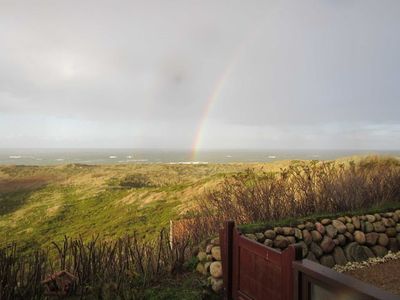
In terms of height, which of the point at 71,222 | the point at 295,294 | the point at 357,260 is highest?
the point at 295,294

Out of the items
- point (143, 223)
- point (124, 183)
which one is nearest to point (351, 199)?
point (143, 223)

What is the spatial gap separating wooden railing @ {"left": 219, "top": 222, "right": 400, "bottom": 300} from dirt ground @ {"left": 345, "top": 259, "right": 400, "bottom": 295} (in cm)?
302

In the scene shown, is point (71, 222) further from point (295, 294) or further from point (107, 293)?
point (295, 294)

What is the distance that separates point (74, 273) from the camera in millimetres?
6320

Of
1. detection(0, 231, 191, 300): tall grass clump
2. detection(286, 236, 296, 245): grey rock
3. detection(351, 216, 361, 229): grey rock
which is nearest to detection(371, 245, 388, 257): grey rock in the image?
detection(351, 216, 361, 229): grey rock

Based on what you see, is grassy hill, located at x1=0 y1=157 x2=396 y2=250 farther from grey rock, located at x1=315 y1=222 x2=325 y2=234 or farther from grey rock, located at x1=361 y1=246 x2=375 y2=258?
grey rock, located at x1=361 y1=246 x2=375 y2=258

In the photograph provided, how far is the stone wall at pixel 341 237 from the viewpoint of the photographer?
7.65m

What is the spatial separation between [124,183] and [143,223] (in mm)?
14332

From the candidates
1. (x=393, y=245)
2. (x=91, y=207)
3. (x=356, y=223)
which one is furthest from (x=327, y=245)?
(x=91, y=207)

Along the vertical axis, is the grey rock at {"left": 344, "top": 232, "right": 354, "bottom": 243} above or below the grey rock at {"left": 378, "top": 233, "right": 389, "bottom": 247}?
above

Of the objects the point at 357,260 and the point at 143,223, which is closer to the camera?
the point at 357,260

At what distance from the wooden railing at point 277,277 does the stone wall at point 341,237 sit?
67.8 inches

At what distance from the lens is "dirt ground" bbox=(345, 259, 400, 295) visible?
670 cm

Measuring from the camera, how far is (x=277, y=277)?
4.34 metres
